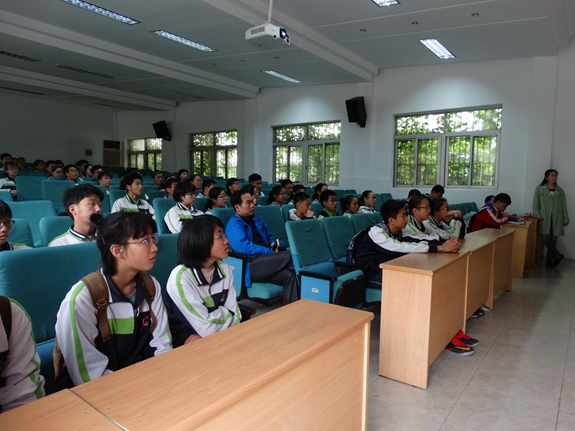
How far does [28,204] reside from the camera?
3434mm

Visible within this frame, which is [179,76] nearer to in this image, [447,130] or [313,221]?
[447,130]

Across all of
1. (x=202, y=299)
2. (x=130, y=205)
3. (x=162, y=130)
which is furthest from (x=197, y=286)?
(x=162, y=130)

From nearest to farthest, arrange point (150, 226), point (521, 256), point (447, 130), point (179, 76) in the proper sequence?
point (150, 226), point (521, 256), point (447, 130), point (179, 76)

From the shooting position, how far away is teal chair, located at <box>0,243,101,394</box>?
1521 mm

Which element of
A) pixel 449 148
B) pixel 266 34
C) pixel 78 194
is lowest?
pixel 78 194

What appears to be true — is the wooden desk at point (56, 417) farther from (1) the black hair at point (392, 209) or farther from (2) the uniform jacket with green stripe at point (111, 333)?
(1) the black hair at point (392, 209)

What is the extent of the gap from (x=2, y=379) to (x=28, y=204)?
9.15 ft

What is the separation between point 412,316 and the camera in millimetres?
2346

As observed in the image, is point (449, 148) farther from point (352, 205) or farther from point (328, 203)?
point (328, 203)

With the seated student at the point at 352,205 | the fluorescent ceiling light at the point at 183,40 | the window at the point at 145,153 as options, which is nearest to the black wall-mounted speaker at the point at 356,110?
the fluorescent ceiling light at the point at 183,40

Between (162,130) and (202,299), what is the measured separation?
1239 cm

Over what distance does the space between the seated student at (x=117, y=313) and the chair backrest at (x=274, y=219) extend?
7.93ft

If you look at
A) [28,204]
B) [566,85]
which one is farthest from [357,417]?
[566,85]

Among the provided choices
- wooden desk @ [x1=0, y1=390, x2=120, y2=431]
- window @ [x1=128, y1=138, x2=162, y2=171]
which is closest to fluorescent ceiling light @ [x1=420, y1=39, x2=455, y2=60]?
wooden desk @ [x1=0, y1=390, x2=120, y2=431]
